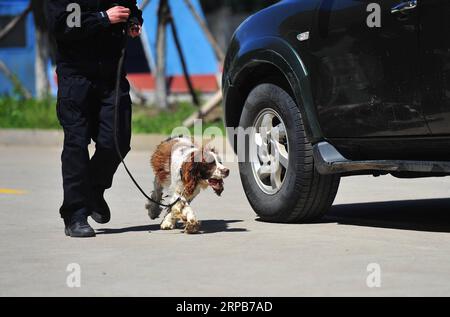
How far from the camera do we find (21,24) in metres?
25.9

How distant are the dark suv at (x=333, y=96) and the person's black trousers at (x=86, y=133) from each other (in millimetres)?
1055

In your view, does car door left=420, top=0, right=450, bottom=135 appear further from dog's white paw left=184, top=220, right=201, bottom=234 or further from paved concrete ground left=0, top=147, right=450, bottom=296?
dog's white paw left=184, top=220, right=201, bottom=234

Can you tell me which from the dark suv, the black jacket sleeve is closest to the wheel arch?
the dark suv

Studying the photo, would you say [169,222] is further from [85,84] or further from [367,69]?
[367,69]

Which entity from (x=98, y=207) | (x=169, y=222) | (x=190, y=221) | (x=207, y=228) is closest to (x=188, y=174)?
(x=190, y=221)

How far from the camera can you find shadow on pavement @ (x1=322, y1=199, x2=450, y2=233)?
7.81 metres

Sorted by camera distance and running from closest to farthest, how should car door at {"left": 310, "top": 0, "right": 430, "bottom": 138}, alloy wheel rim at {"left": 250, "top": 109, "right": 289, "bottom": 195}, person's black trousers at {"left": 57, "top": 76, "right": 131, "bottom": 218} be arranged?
car door at {"left": 310, "top": 0, "right": 430, "bottom": 138}
person's black trousers at {"left": 57, "top": 76, "right": 131, "bottom": 218}
alloy wheel rim at {"left": 250, "top": 109, "right": 289, "bottom": 195}

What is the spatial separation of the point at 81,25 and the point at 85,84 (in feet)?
1.26

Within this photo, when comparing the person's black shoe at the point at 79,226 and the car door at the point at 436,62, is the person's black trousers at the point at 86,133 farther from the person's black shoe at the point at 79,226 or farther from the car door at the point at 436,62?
the car door at the point at 436,62

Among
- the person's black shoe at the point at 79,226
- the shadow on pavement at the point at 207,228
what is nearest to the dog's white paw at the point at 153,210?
the shadow on pavement at the point at 207,228

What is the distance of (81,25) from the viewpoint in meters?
7.30

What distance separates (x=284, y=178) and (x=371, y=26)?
1344mm

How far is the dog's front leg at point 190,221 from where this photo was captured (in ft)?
24.5
